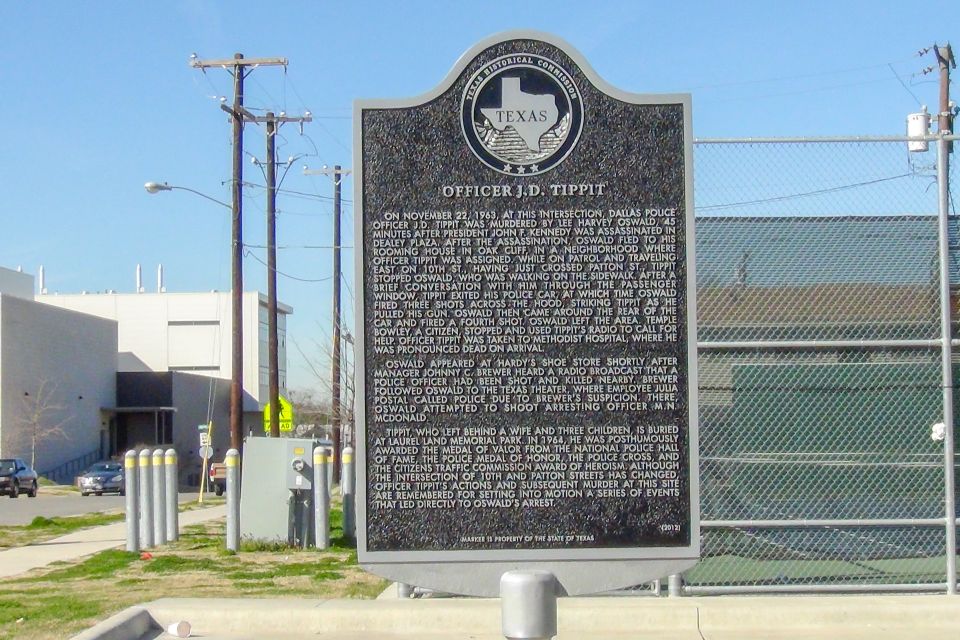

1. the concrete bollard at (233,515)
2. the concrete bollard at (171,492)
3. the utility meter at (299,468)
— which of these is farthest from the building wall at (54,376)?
the utility meter at (299,468)

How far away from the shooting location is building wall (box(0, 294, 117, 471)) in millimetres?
49031

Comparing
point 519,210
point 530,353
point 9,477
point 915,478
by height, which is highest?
point 519,210

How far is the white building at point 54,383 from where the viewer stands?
161ft

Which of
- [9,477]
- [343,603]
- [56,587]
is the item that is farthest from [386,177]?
[9,477]

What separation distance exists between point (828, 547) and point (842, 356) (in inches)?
56.9

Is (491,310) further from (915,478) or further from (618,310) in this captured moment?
(915,478)

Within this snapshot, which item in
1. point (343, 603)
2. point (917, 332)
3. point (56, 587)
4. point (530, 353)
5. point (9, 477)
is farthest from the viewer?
point (9, 477)

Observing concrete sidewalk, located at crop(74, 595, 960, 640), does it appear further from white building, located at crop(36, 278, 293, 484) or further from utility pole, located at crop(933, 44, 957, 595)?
white building, located at crop(36, 278, 293, 484)

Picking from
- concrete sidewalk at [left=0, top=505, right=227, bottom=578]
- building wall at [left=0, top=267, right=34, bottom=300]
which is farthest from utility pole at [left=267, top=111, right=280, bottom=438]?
building wall at [left=0, top=267, right=34, bottom=300]

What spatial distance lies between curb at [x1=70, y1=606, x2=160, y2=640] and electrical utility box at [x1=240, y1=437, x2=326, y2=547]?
7252 mm

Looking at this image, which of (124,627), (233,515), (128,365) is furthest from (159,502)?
(128,365)

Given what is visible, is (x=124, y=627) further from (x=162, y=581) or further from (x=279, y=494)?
(x=279, y=494)

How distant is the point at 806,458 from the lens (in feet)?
29.2

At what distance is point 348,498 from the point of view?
1666 centimetres
